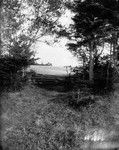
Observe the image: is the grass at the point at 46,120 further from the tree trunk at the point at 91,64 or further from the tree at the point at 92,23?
the tree at the point at 92,23

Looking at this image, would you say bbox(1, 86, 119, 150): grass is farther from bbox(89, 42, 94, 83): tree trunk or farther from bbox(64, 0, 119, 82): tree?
bbox(64, 0, 119, 82): tree

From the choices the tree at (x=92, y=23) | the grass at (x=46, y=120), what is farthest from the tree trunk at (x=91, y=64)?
the grass at (x=46, y=120)

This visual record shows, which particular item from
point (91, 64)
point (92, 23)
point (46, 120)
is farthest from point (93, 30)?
point (46, 120)

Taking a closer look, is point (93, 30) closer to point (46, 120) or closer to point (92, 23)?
point (92, 23)

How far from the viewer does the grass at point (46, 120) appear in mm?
8297

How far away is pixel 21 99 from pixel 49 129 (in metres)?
3.92

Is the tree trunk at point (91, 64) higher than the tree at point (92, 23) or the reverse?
the reverse

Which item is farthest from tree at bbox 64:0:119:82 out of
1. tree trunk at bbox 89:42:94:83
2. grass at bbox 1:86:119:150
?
grass at bbox 1:86:119:150

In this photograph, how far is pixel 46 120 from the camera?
9.94 metres

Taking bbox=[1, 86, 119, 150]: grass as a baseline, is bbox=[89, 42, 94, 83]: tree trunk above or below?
above

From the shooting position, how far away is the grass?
8.30 meters

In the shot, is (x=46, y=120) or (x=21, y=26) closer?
(x=46, y=120)

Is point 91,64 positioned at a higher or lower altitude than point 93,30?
lower

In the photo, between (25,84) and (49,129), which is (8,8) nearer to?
(25,84)
